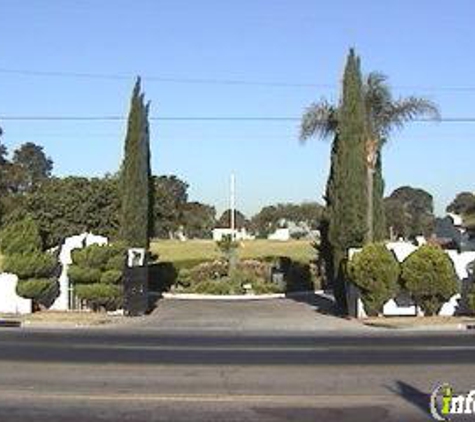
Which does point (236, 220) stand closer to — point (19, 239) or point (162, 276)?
point (162, 276)

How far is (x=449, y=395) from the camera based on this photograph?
8.75 metres

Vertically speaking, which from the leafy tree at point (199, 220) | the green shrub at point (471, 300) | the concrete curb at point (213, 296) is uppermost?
the leafy tree at point (199, 220)

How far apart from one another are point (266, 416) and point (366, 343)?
448 inches

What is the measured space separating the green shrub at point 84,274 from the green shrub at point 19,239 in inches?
60.3

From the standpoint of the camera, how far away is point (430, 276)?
32.6 metres

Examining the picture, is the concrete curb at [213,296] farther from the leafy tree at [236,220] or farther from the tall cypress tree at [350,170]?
the leafy tree at [236,220]

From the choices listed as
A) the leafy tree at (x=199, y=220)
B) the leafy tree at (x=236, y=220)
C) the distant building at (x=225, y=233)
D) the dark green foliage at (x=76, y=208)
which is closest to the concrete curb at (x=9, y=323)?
the dark green foliage at (x=76, y=208)

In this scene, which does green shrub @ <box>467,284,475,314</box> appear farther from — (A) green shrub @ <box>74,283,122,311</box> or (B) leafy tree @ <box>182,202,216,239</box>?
(B) leafy tree @ <box>182,202,216,239</box>

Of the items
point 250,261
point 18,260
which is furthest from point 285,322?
point 250,261

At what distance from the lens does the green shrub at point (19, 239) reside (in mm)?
36250

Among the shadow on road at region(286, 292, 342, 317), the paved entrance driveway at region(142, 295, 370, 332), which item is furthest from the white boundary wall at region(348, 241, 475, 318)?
the shadow on road at region(286, 292, 342, 317)

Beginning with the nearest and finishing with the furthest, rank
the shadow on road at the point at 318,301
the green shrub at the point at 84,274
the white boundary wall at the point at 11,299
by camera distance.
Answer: the white boundary wall at the point at 11,299, the green shrub at the point at 84,274, the shadow on road at the point at 318,301

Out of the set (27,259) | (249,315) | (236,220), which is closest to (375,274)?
(249,315)

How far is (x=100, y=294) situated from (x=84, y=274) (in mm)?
951
